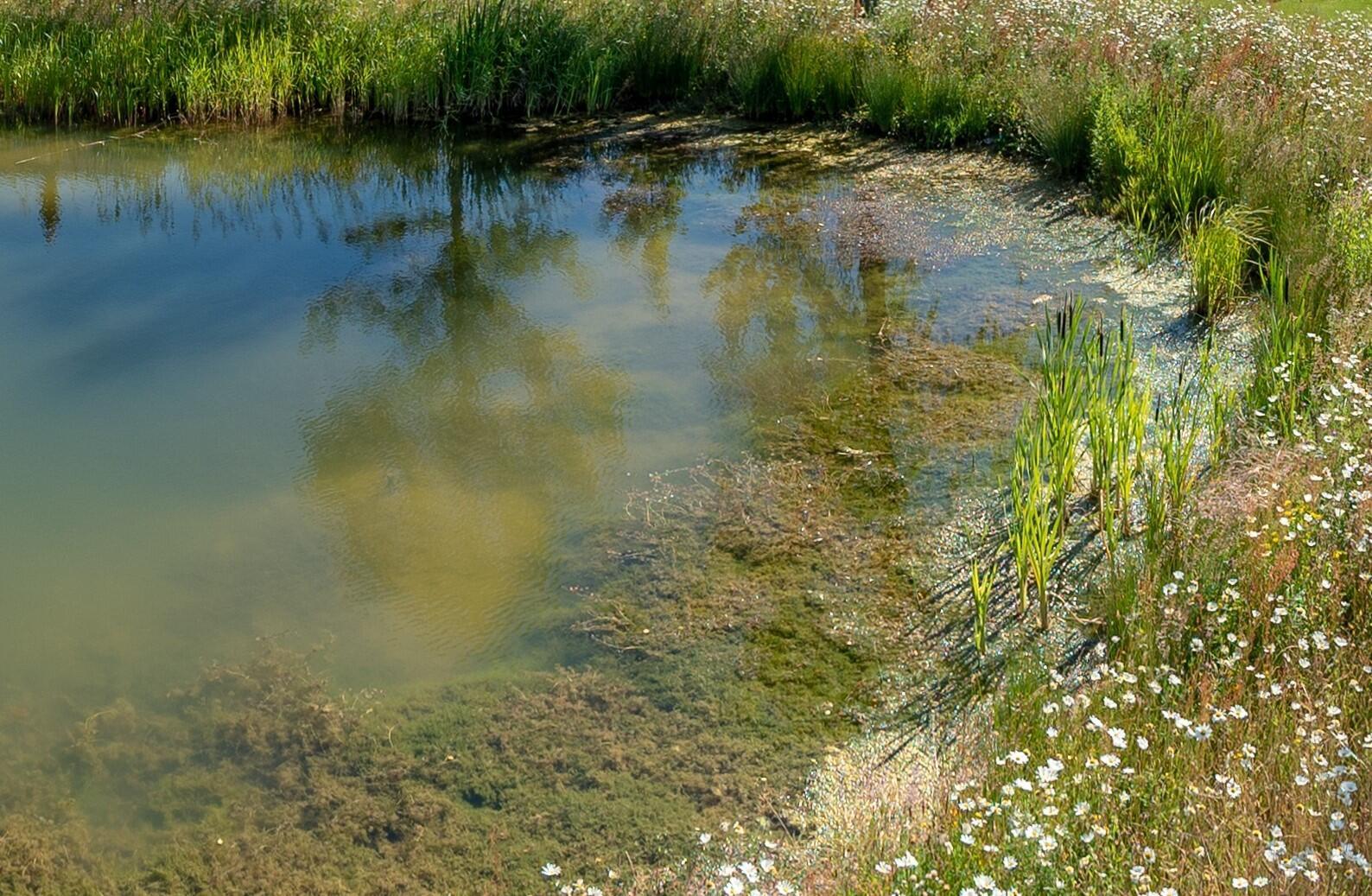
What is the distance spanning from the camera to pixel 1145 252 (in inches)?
290

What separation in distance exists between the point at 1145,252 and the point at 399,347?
4.24m

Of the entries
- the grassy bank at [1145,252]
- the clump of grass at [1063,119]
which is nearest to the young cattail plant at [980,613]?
the grassy bank at [1145,252]

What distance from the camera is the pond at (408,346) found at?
468 centimetres

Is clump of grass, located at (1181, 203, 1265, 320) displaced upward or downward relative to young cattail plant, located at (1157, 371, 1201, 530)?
upward

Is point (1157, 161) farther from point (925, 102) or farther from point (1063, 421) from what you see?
point (1063, 421)

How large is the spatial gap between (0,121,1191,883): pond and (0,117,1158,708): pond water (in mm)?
20

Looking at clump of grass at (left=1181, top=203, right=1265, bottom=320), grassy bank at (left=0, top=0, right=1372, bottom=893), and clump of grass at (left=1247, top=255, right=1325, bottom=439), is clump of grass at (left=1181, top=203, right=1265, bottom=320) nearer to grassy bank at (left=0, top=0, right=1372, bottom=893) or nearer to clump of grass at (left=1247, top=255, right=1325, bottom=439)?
grassy bank at (left=0, top=0, right=1372, bottom=893)

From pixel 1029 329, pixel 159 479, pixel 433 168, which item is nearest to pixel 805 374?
pixel 1029 329

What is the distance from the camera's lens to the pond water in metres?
4.70

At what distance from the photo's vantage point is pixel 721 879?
3416mm

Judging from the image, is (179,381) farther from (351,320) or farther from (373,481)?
(373,481)

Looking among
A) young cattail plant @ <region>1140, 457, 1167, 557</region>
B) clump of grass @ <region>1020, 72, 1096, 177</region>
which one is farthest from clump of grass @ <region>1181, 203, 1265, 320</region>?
young cattail plant @ <region>1140, 457, 1167, 557</region>

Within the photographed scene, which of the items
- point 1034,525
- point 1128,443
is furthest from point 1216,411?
point 1034,525

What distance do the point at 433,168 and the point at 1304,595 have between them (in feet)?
24.7
